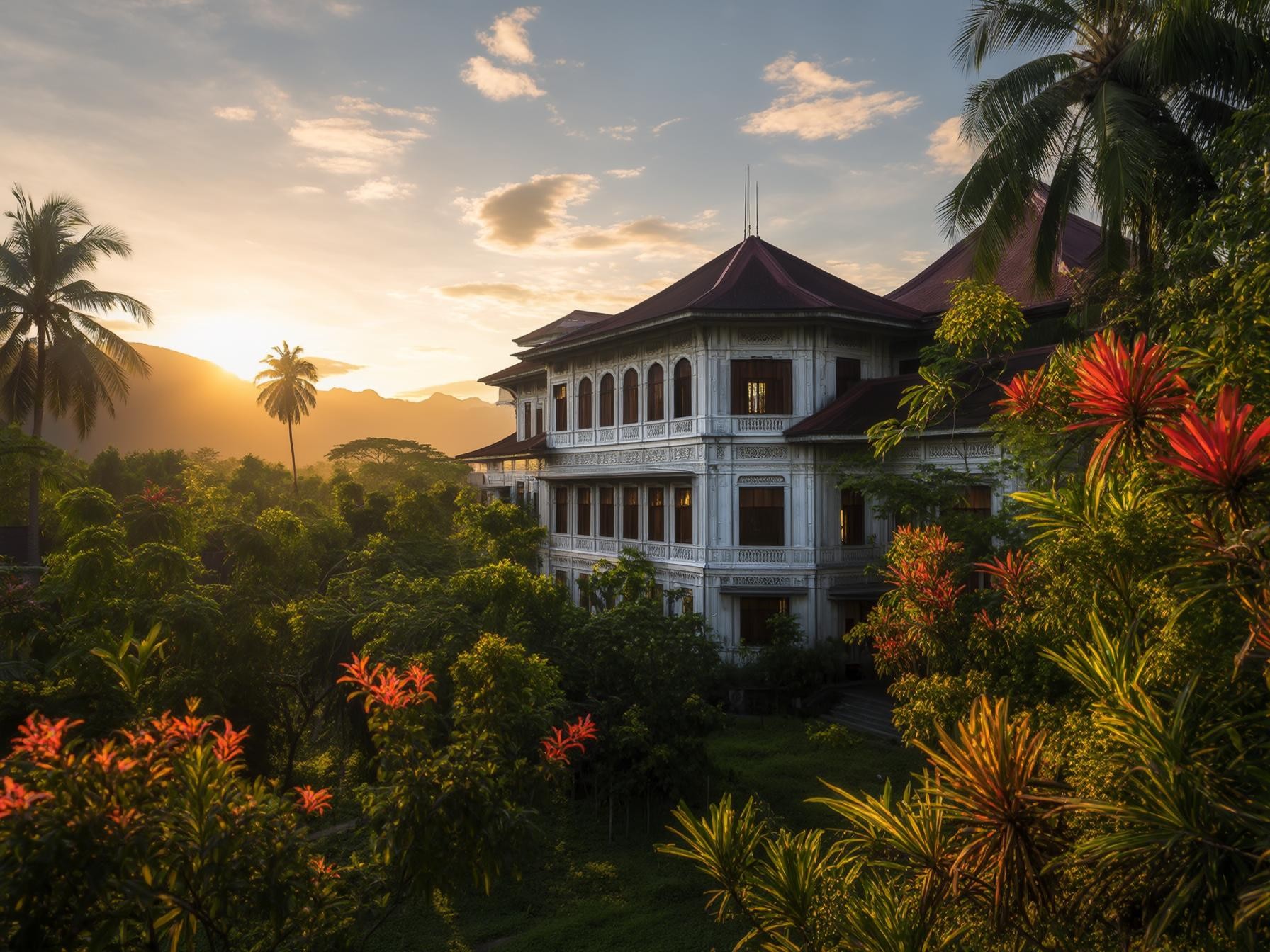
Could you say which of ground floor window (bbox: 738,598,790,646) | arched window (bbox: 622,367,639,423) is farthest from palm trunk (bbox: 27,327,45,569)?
ground floor window (bbox: 738,598,790,646)

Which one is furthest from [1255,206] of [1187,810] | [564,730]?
[564,730]

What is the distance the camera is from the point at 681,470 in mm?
24797

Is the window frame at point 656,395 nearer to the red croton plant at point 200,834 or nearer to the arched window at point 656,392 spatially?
the arched window at point 656,392

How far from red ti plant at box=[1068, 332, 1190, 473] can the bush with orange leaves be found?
15.6ft

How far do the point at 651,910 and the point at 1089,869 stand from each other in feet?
31.1

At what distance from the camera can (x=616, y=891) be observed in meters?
12.7

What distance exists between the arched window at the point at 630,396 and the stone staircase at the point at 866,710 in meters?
10.9

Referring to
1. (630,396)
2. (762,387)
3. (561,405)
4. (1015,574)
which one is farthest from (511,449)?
(1015,574)

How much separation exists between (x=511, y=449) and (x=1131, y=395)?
1267 inches

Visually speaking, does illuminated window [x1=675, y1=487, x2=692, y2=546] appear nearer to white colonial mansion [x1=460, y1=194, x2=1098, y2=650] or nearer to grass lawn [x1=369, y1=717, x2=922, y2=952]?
white colonial mansion [x1=460, y1=194, x2=1098, y2=650]

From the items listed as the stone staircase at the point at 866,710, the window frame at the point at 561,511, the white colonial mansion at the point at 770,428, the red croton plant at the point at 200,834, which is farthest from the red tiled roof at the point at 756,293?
the red croton plant at the point at 200,834

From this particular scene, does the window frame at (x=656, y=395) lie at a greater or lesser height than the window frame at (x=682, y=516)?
greater

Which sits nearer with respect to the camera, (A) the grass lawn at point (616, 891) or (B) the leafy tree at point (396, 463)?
(A) the grass lawn at point (616, 891)

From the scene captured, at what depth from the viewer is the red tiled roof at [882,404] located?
65.1ft
